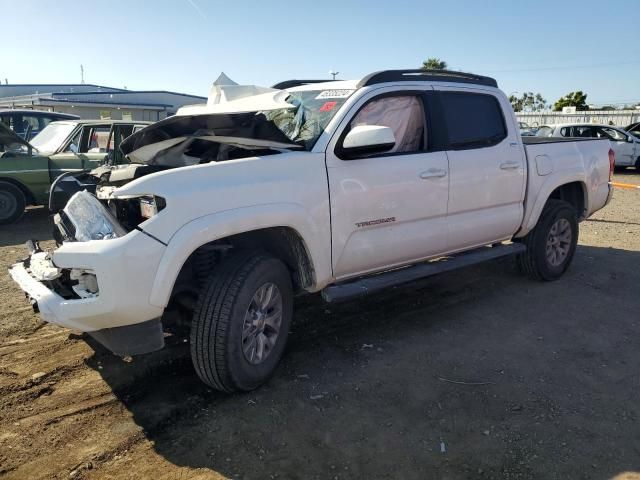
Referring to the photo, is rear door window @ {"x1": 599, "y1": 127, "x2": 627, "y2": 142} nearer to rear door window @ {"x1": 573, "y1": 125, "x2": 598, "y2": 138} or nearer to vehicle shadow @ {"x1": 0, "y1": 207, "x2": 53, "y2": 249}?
rear door window @ {"x1": 573, "y1": 125, "x2": 598, "y2": 138}

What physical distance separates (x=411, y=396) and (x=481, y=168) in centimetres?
222

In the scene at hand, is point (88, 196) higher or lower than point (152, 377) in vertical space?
higher

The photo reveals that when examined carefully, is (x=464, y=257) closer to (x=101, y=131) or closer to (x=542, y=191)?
(x=542, y=191)

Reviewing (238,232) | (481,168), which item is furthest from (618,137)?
(238,232)

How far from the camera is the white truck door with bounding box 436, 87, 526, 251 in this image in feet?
15.3

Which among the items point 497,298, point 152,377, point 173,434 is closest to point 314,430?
point 173,434

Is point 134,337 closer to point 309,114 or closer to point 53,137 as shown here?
point 309,114

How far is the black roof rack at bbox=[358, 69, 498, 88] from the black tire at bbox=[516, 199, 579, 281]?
1.50 m

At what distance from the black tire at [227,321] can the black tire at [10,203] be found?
274 inches

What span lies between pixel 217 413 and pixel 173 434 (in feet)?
0.99

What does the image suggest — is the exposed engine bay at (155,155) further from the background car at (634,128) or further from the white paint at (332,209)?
the background car at (634,128)

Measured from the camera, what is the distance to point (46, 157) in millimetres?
8992

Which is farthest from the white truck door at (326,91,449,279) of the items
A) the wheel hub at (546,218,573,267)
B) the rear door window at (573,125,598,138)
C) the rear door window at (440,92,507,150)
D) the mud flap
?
the rear door window at (573,125,598,138)

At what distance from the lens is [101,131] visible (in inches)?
372
